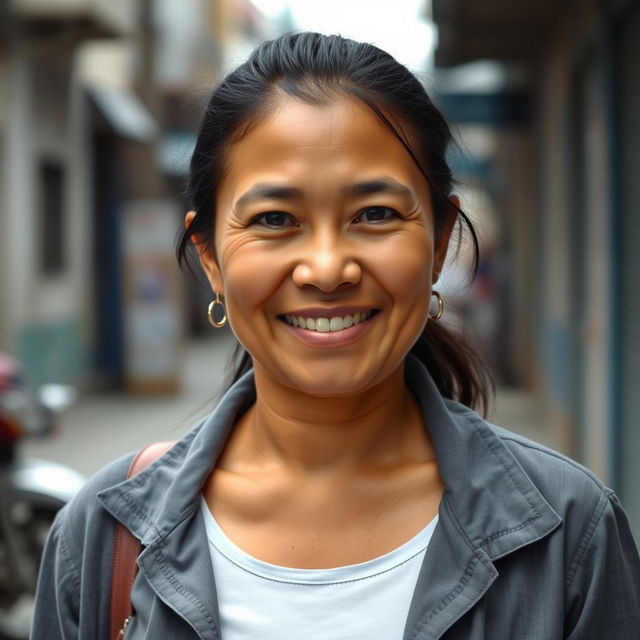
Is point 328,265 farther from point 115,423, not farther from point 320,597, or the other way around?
point 115,423

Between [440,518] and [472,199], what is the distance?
313 centimetres

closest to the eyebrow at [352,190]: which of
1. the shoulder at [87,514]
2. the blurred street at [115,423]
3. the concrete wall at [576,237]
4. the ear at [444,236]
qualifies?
the ear at [444,236]

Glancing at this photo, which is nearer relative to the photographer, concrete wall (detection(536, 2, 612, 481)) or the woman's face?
the woman's face

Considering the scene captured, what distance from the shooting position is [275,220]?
164cm

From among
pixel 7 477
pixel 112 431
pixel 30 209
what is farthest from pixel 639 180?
pixel 30 209

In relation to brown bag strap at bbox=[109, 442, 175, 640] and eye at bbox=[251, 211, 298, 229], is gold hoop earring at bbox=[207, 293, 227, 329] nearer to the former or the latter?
eye at bbox=[251, 211, 298, 229]

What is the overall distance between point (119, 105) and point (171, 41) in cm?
870

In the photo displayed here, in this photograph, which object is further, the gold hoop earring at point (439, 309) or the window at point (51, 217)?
the window at point (51, 217)

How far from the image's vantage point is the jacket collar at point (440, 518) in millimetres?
1571

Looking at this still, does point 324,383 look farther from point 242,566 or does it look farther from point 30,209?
point 30,209

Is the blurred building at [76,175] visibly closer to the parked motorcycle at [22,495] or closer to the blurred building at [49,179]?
the blurred building at [49,179]

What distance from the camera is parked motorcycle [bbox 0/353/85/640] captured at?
4582 mm

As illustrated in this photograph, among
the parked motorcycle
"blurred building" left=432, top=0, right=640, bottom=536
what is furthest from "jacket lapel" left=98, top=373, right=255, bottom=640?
"blurred building" left=432, top=0, right=640, bottom=536

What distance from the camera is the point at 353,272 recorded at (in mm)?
1572
